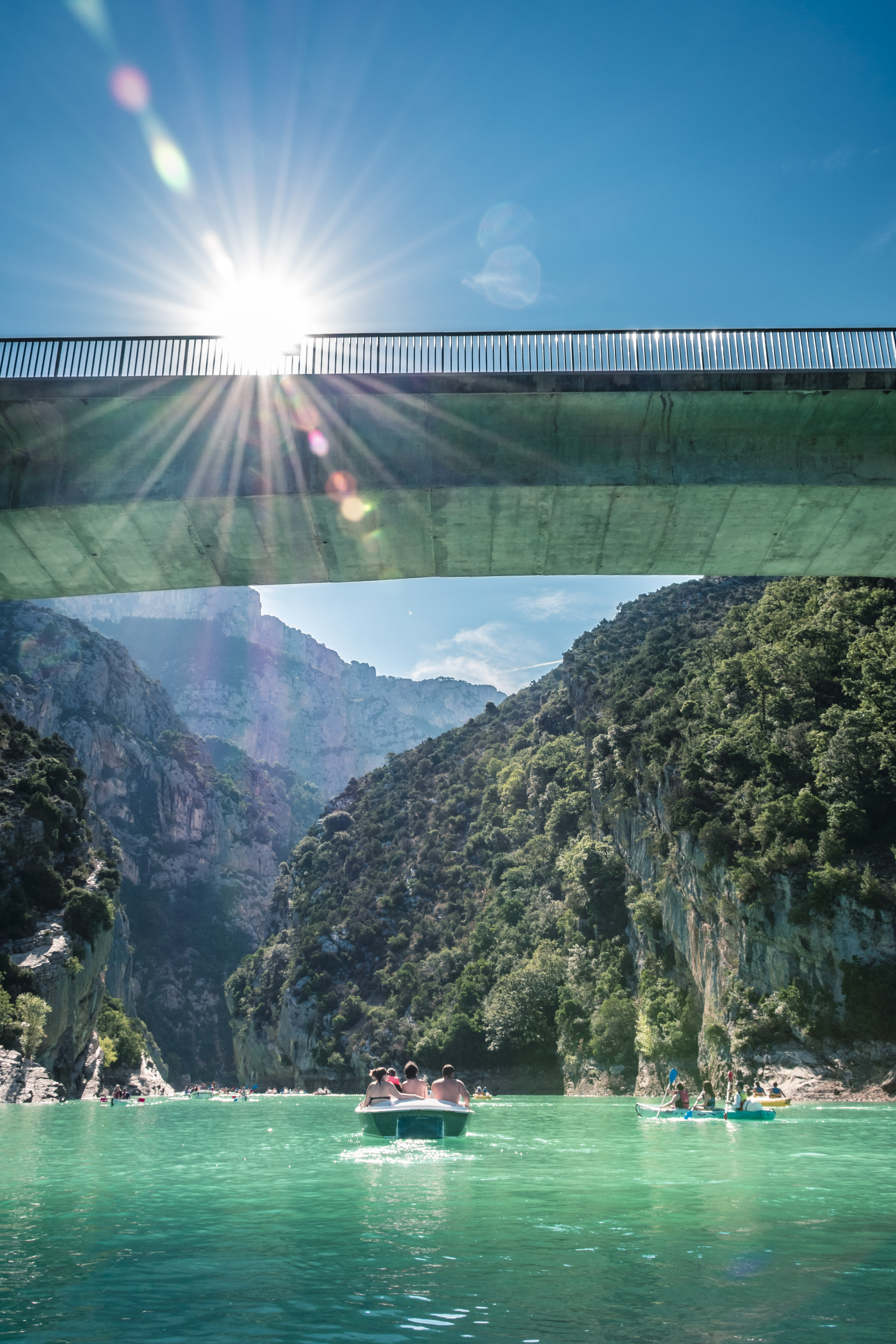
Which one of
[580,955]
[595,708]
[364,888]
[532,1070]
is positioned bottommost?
[532,1070]

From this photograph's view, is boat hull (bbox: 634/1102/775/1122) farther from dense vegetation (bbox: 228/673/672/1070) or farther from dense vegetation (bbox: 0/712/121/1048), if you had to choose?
dense vegetation (bbox: 0/712/121/1048)

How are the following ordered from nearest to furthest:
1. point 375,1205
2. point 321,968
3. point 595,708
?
point 375,1205 → point 595,708 → point 321,968

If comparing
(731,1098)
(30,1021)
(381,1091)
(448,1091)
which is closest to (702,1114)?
(731,1098)

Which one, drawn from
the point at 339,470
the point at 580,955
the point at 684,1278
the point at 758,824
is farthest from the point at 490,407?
the point at 580,955

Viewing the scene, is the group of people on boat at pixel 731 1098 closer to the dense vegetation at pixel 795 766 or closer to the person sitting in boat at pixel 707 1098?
the person sitting in boat at pixel 707 1098

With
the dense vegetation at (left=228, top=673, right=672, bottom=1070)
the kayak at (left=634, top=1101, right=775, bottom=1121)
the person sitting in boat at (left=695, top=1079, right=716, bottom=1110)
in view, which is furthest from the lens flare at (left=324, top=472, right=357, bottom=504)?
the dense vegetation at (left=228, top=673, right=672, bottom=1070)

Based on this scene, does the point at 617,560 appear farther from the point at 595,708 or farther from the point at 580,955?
the point at 595,708
